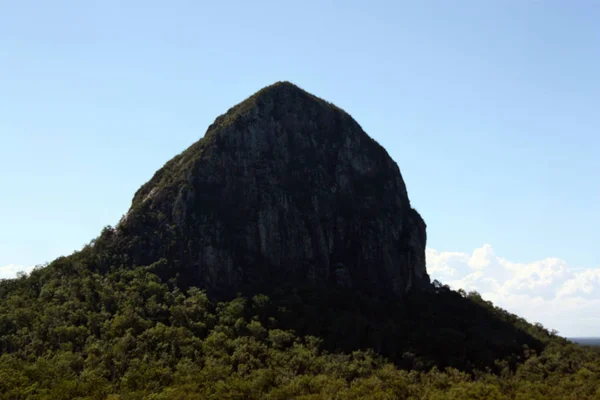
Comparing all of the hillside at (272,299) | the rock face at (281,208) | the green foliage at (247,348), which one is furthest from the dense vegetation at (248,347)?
the rock face at (281,208)

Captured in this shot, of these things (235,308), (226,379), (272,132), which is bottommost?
(226,379)

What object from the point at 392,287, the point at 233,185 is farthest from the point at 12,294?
the point at 392,287

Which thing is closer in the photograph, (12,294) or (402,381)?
(402,381)

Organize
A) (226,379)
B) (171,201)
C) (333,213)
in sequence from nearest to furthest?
(226,379)
(171,201)
(333,213)

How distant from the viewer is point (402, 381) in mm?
97812

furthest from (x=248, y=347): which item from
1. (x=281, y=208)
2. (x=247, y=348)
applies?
(x=281, y=208)

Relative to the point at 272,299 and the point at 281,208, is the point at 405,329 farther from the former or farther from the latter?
the point at 281,208

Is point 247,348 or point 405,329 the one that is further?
point 405,329

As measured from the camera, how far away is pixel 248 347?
350 feet

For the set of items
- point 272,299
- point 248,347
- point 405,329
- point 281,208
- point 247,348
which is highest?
point 281,208

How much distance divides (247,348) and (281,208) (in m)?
51.0

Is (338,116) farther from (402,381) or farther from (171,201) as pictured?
(402,381)

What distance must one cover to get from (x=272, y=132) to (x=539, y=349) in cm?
8499

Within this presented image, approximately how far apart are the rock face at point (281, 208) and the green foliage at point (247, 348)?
1047 cm
